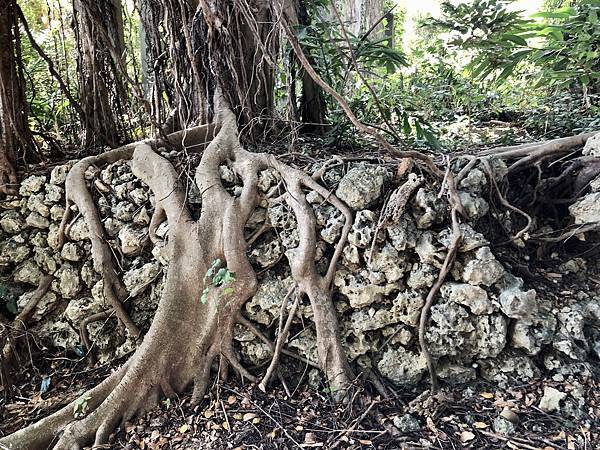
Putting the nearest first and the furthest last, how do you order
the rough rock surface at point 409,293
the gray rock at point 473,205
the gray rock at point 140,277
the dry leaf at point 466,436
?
the dry leaf at point 466,436 → the rough rock surface at point 409,293 → the gray rock at point 473,205 → the gray rock at point 140,277

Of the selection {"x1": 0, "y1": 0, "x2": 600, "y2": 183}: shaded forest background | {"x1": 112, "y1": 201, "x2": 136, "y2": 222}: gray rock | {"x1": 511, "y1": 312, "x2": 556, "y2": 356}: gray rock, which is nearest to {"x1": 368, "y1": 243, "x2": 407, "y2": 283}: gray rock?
{"x1": 511, "y1": 312, "x2": 556, "y2": 356}: gray rock

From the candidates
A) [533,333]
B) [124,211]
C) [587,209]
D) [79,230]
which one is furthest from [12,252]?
[587,209]

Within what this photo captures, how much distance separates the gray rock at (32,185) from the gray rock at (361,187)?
97.4 inches

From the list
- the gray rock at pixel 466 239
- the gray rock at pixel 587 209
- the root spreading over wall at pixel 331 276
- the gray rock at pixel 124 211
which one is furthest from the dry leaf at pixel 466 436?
the gray rock at pixel 124 211

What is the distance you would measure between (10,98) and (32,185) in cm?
76

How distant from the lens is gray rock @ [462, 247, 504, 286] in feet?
8.79

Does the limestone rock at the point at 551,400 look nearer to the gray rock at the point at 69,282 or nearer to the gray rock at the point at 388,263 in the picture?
the gray rock at the point at 388,263

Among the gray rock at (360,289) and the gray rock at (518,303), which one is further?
the gray rock at (360,289)

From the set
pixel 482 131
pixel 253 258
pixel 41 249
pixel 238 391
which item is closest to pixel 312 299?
pixel 253 258

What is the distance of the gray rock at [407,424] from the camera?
8.25ft

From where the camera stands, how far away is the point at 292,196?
2980 millimetres

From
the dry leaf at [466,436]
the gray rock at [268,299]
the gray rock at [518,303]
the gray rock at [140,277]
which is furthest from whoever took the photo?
the gray rock at [140,277]

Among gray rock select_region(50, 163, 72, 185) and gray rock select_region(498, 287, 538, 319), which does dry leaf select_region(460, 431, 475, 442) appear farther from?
gray rock select_region(50, 163, 72, 185)

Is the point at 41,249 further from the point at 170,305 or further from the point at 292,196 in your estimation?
the point at 292,196
